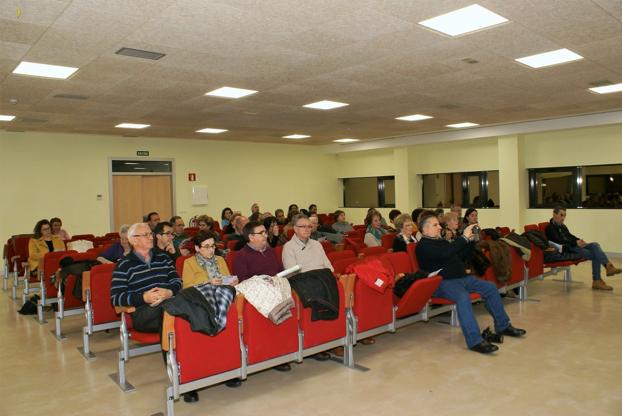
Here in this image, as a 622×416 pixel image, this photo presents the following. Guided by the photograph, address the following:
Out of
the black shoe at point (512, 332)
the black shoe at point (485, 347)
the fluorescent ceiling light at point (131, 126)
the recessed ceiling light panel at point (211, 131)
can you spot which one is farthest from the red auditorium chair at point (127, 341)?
the recessed ceiling light panel at point (211, 131)

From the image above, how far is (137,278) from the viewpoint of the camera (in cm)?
394

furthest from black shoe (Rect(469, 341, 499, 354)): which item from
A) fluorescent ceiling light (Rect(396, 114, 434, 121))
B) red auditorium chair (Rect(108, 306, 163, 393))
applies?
fluorescent ceiling light (Rect(396, 114, 434, 121))

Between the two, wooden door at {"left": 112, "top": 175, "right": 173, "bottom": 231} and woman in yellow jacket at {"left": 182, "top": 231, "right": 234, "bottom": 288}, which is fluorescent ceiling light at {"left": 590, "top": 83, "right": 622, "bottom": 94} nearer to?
woman in yellow jacket at {"left": 182, "top": 231, "right": 234, "bottom": 288}

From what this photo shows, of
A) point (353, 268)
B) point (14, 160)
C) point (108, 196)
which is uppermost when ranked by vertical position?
point (14, 160)

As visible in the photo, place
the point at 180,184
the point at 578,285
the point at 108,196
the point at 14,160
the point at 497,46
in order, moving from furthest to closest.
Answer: the point at 180,184, the point at 108,196, the point at 14,160, the point at 578,285, the point at 497,46

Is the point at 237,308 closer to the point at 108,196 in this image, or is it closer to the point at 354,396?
the point at 354,396

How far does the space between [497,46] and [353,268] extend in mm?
2800

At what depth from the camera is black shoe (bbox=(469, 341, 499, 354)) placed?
4559 mm

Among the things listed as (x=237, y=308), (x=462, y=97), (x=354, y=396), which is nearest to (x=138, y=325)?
(x=237, y=308)

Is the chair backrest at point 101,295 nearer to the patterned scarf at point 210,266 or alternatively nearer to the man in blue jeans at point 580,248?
the patterned scarf at point 210,266

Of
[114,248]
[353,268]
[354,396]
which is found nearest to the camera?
[354,396]

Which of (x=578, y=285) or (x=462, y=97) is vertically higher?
(x=462, y=97)

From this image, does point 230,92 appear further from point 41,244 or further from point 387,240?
point 41,244

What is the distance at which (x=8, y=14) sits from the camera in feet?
12.6
